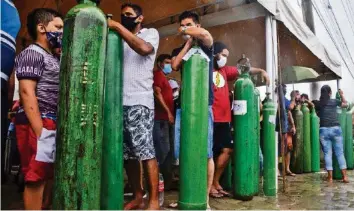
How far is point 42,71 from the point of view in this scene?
2293mm

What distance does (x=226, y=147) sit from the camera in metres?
4.02

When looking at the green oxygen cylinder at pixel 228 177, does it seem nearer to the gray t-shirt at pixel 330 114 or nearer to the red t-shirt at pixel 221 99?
the red t-shirt at pixel 221 99

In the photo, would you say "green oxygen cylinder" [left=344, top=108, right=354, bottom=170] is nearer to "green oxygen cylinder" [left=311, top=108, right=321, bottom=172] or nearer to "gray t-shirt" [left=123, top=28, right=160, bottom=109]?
"green oxygen cylinder" [left=311, top=108, right=321, bottom=172]

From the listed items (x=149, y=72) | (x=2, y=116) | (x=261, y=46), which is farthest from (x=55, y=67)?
(x=261, y=46)

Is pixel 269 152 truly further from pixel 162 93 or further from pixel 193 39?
pixel 193 39

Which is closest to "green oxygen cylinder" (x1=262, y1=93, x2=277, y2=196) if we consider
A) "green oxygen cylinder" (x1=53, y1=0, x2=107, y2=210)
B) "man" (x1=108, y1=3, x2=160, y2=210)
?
"man" (x1=108, y1=3, x2=160, y2=210)

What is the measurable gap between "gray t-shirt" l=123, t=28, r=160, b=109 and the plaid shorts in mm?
73

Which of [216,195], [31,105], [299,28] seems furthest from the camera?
[299,28]

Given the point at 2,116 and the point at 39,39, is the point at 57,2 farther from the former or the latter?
Result: the point at 2,116

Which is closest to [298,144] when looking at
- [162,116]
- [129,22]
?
[162,116]

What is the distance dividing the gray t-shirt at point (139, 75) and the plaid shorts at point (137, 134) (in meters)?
0.07

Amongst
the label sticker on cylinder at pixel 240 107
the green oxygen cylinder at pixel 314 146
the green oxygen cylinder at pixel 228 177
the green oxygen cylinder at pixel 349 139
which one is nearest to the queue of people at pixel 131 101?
the label sticker on cylinder at pixel 240 107

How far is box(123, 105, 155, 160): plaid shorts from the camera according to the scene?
2.72 metres

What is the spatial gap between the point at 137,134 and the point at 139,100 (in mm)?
302
